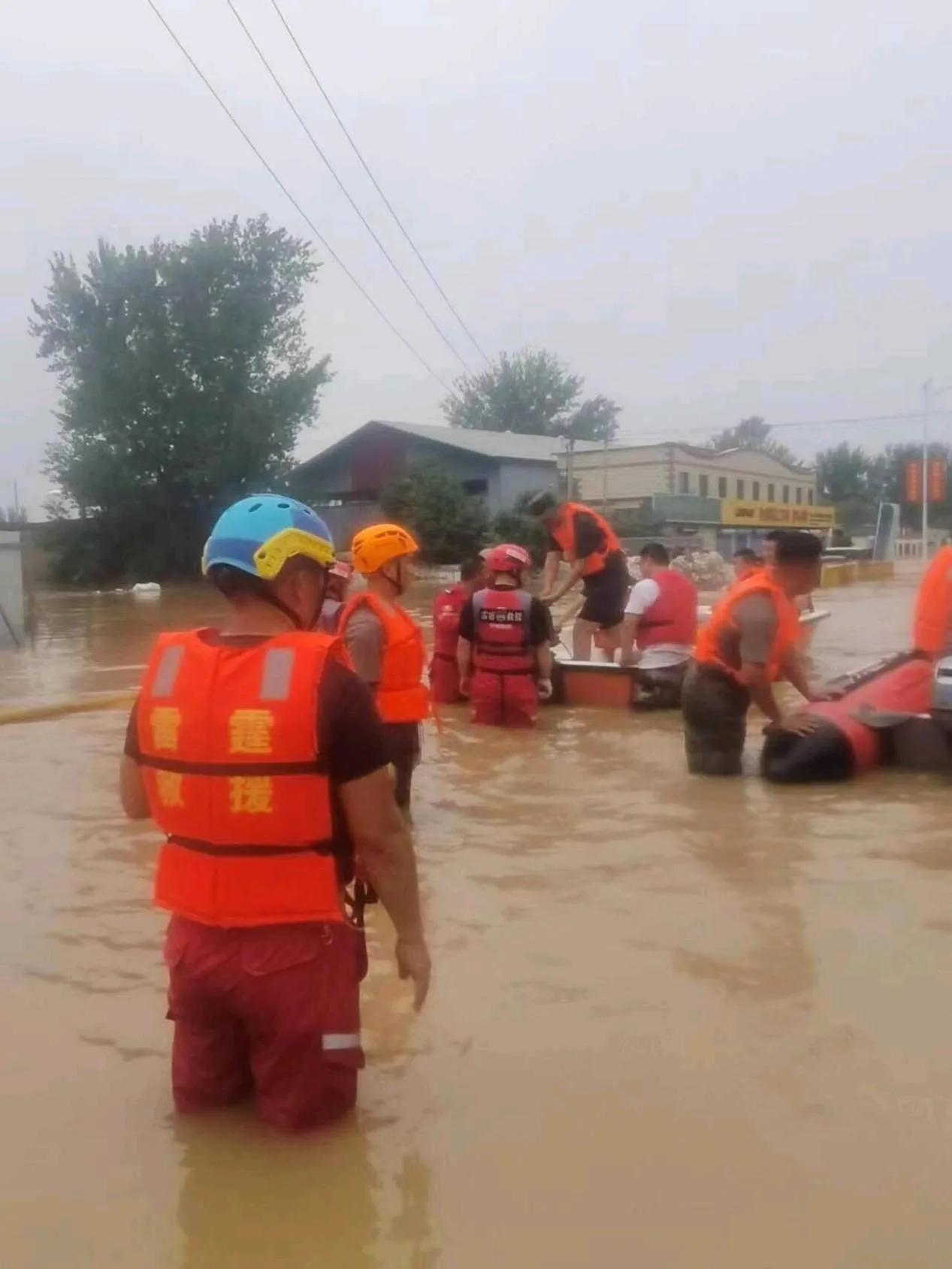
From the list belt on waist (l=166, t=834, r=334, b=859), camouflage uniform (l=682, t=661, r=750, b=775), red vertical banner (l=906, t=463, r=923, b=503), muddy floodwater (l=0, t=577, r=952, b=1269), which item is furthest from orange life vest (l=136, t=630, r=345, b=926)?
red vertical banner (l=906, t=463, r=923, b=503)

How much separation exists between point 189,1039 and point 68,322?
4624 cm

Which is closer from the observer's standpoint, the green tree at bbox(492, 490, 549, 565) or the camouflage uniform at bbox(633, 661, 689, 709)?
the camouflage uniform at bbox(633, 661, 689, 709)

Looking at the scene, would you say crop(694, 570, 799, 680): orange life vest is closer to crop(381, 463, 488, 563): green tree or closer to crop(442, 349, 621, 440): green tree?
crop(381, 463, 488, 563): green tree

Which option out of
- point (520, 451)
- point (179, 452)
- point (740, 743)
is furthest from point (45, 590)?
point (740, 743)

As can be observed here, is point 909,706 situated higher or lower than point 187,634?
lower

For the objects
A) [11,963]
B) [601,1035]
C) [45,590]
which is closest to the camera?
[601,1035]

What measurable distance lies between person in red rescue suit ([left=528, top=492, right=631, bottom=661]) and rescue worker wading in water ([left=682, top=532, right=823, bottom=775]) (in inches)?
135

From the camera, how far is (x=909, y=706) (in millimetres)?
8375

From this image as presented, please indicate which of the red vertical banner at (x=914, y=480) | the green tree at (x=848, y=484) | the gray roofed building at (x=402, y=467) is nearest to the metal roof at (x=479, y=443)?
the gray roofed building at (x=402, y=467)

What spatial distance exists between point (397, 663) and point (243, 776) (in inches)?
133

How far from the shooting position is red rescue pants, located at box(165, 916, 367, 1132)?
10.8 ft

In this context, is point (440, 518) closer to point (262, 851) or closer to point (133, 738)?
point (133, 738)

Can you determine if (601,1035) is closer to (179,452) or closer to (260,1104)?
(260,1104)

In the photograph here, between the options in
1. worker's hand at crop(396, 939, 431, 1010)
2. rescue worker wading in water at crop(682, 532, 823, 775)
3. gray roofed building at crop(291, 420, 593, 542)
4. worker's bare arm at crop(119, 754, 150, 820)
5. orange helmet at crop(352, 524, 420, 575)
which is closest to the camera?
worker's hand at crop(396, 939, 431, 1010)
